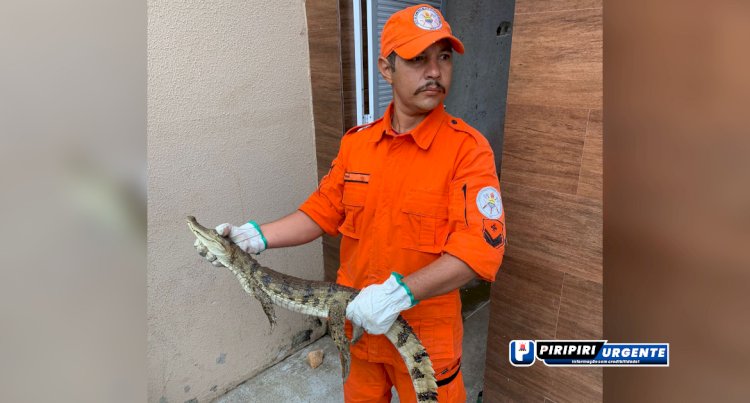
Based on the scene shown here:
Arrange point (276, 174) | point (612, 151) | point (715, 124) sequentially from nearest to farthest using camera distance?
1. point (715, 124)
2. point (612, 151)
3. point (276, 174)

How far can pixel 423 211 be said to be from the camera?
5.46 feet

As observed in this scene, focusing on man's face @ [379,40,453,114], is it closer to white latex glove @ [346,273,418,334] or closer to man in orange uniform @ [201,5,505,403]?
man in orange uniform @ [201,5,505,403]

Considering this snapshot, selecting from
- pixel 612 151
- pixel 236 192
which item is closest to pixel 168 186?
pixel 236 192

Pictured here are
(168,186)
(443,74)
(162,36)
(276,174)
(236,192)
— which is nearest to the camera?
(443,74)

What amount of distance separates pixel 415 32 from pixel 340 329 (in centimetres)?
126

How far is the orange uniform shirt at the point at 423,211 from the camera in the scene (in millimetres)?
1538

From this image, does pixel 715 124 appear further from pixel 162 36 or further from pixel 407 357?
pixel 162 36

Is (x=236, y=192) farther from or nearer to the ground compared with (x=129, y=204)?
nearer to the ground

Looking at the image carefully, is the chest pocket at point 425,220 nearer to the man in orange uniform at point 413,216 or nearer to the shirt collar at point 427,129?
the man in orange uniform at point 413,216

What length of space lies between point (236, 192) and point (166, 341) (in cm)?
101

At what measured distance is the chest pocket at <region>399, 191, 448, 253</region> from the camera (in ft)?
5.44

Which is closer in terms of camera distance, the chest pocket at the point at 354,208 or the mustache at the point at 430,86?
the mustache at the point at 430,86

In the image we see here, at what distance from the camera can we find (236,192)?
273 centimetres

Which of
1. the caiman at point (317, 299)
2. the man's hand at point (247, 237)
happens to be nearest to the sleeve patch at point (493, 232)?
the caiman at point (317, 299)
